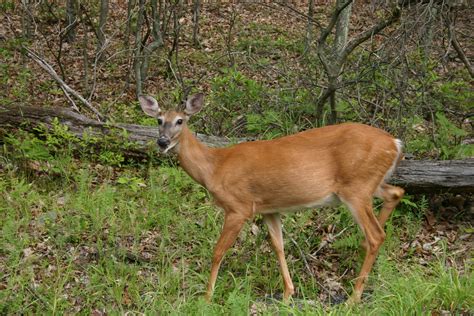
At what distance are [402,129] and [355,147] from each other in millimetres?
2301

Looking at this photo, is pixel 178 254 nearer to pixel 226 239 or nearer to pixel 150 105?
pixel 226 239

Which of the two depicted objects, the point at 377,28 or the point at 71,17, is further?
the point at 71,17

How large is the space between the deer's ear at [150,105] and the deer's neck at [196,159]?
0.44 metres

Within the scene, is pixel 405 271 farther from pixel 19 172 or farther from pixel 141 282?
pixel 19 172

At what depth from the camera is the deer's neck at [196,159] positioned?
19.7ft

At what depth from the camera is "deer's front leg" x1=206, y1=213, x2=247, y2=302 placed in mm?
5695

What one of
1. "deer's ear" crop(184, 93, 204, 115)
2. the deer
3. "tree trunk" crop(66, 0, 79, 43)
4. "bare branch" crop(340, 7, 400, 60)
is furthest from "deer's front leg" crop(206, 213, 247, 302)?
"tree trunk" crop(66, 0, 79, 43)

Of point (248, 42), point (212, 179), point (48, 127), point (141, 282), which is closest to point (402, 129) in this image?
point (212, 179)

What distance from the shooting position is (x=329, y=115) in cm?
869

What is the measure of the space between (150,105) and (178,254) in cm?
144

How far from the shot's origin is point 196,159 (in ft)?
19.8

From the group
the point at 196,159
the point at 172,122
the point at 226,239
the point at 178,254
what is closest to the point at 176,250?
the point at 178,254

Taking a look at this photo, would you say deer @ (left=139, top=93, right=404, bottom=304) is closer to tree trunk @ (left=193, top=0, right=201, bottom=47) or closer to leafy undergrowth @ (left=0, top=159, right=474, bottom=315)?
leafy undergrowth @ (left=0, top=159, right=474, bottom=315)

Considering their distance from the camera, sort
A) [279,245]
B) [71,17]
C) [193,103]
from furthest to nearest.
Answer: [71,17]
[193,103]
[279,245]
